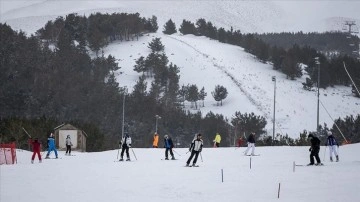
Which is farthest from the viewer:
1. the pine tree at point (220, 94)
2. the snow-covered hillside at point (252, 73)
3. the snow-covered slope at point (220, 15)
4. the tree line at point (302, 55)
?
the snow-covered slope at point (220, 15)

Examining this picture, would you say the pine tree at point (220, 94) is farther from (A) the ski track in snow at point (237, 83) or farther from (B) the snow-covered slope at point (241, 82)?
(A) the ski track in snow at point (237, 83)

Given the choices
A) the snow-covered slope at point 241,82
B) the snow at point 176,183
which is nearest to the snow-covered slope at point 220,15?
the snow-covered slope at point 241,82

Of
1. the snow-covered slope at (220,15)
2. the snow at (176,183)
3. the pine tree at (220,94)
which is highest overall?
the snow-covered slope at (220,15)

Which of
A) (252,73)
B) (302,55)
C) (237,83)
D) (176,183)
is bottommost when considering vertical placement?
(176,183)

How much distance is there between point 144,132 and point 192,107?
19.0 meters

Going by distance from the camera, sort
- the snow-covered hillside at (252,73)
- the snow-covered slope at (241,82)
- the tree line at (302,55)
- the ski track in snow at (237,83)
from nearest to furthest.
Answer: the snow-covered hillside at (252,73), the snow-covered slope at (241,82), the ski track in snow at (237,83), the tree line at (302,55)

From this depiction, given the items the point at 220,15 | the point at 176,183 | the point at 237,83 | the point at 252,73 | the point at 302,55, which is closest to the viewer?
the point at 176,183

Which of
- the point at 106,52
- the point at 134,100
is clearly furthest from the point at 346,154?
the point at 106,52

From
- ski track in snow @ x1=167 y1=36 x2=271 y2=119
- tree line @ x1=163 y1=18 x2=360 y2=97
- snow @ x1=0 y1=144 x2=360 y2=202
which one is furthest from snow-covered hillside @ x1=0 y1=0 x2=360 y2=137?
snow @ x1=0 y1=144 x2=360 y2=202

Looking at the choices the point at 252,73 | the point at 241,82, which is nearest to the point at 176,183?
the point at 241,82

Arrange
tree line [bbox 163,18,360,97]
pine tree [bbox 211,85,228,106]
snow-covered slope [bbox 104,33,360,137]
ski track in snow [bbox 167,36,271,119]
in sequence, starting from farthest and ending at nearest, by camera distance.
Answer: tree line [bbox 163,18,360,97], ski track in snow [bbox 167,36,271,119], pine tree [bbox 211,85,228,106], snow-covered slope [bbox 104,33,360,137]

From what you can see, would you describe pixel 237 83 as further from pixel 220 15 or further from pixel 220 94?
pixel 220 15

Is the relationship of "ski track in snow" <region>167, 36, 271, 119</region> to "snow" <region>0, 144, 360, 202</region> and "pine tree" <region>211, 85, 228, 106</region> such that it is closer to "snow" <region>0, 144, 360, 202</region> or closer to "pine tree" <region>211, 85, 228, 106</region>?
"pine tree" <region>211, 85, 228, 106</region>

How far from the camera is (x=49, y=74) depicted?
94375mm
